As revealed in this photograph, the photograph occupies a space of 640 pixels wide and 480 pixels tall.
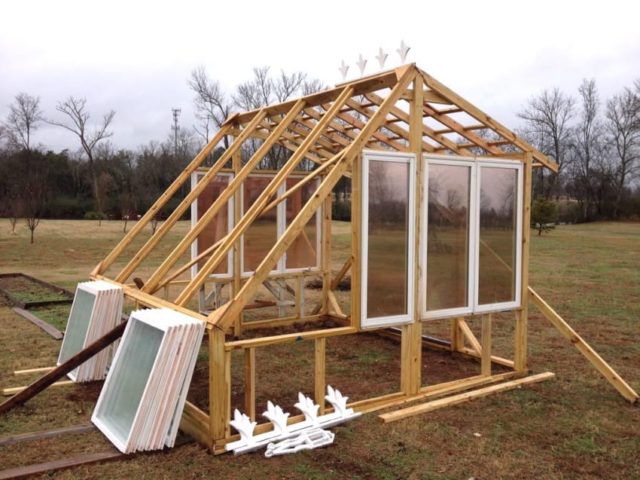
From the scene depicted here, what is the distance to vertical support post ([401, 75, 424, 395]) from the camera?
5926 mm

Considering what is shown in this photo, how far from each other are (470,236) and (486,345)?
1.31 metres

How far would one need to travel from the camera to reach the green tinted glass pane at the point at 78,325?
6422 mm

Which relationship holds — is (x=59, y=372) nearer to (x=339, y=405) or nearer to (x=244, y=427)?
(x=244, y=427)

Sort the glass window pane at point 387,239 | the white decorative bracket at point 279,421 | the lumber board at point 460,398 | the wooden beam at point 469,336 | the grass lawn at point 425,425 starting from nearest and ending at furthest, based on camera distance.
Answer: the grass lawn at point 425,425 < the white decorative bracket at point 279,421 < the lumber board at point 460,398 < the glass window pane at point 387,239 < the wooden beam at point 469,336

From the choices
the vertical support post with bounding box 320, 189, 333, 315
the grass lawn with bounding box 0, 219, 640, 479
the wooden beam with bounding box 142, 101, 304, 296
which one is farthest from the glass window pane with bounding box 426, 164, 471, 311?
the vertical support post with bounding box 320, 189, 333, 315

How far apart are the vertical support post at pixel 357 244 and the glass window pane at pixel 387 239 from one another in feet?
0.38

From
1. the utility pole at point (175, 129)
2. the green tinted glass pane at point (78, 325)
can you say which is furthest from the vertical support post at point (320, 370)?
the utility pole at point (175, 129)

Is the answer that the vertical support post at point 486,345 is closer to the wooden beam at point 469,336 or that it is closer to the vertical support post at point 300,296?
the wooden beam at point 469,336

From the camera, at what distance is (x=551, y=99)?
49.0 m

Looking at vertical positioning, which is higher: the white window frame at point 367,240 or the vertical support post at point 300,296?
the white window frame at point 367,240

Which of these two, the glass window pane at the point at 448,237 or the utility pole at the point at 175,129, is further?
the utility pole at the point at 175,129

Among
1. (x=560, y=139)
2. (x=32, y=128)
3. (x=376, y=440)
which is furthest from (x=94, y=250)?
(x=560, y=139)

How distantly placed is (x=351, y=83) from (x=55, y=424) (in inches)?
178

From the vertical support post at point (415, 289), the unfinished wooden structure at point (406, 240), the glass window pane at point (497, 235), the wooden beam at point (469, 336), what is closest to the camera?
the unfinished wooden structure at point (406, 240)
